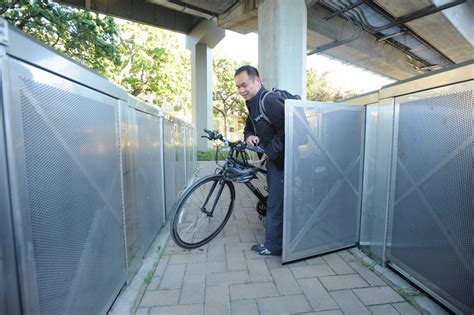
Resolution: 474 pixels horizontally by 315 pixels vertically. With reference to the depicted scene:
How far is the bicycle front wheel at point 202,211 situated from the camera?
2623 millimetres

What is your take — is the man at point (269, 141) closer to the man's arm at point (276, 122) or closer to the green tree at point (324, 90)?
the man's arm at point (276, 122)

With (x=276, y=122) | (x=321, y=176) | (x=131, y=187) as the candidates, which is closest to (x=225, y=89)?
(x=276, y=122)

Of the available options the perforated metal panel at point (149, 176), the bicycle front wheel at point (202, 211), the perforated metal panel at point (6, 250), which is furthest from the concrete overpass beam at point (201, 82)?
the perforated metal panel at point (6, 250)

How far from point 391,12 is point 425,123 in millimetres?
6431

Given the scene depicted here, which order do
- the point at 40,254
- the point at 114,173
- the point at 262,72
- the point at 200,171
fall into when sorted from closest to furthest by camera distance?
the point at 40,254
the point at 114,173
the point at 262,72
the point at 200,171

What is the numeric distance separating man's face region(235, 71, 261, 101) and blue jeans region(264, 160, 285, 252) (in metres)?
0.71

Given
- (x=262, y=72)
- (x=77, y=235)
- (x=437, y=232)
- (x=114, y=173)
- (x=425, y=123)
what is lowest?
(x=437, y=232)

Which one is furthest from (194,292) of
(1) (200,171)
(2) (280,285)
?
(1) (200,171)

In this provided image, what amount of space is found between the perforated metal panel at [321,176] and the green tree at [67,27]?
19.3 feet

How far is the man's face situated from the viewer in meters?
2.64

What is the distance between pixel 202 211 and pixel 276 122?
1219 millimetres

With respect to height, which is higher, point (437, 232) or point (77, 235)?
point (77, 235)

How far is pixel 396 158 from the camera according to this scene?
2.31m

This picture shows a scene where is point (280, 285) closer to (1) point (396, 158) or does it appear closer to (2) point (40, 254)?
(1) point (396, 158)
